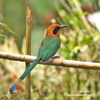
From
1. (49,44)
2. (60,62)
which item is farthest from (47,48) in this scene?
(60,62)

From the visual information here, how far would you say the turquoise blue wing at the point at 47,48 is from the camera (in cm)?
115

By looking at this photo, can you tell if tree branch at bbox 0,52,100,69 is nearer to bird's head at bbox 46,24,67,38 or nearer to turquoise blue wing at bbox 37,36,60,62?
turquoise blue wing at bbox 37,36,60,62

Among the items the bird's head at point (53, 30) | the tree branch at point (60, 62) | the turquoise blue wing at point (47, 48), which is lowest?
the tree branch at point (60, 62)

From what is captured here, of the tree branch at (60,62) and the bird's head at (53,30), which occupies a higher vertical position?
the bird's head at (53,30)

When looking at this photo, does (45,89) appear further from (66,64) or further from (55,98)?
(66,64)

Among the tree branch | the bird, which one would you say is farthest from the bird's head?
the tree branch

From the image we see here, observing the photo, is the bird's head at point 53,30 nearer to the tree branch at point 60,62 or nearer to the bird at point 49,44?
the bird at point 49,44

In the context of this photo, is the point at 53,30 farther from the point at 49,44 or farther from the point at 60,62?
the point at 60,62

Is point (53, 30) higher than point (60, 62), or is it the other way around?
point (53, 30)

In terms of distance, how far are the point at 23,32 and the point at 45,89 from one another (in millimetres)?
1891

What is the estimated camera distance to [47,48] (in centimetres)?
123

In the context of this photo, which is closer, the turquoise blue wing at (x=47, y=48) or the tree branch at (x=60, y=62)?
the tree branch at (x=60, y=62)

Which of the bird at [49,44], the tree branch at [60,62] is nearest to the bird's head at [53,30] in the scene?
the bird at [49,44]

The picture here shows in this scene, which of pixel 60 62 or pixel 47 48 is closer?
pixel 60 62
